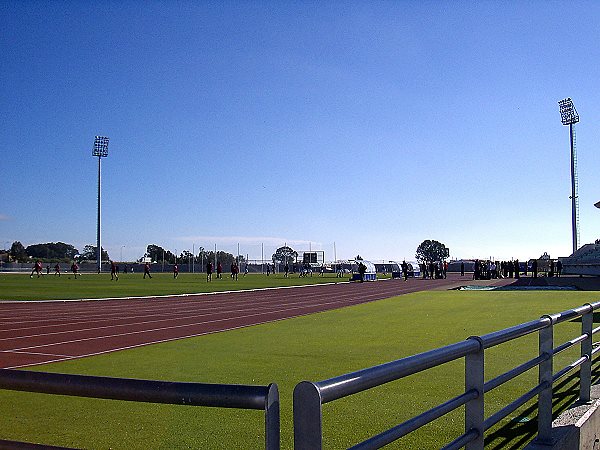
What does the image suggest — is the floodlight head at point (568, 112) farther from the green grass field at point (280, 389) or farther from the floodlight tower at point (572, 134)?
the green grass field at point (280, 389)

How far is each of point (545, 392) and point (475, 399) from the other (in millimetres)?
1943

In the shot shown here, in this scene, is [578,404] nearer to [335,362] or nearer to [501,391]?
[501,391]

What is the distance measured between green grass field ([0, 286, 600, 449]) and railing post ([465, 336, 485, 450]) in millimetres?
2320

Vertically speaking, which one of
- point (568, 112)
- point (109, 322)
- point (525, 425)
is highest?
point (568, 112)

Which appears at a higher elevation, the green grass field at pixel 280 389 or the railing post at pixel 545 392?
the railing post at pixel 545 392

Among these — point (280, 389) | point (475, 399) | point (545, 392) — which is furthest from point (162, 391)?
point (280, 389)

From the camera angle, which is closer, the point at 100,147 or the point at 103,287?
the point at 103,287

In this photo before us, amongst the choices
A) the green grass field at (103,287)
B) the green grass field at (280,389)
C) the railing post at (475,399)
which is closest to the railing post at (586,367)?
the green grass field at (280,389)

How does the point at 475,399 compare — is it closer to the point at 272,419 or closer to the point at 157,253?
the point at 272,419

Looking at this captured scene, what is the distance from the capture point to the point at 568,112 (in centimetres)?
7481

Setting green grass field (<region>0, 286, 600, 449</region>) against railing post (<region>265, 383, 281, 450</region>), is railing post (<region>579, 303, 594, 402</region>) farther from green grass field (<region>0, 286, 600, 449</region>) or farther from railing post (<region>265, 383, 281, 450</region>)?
railing post (<region>265, 383, 281, 450</region>)

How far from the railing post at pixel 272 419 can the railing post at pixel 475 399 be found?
1850mm

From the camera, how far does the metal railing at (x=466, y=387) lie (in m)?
2.01

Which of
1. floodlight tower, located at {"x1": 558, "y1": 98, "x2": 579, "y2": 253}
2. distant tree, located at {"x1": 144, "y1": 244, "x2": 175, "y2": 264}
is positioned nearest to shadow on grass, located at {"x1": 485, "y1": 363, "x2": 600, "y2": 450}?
floodlight tower, located at {"x1": 558, "y1": 98, "x2": 579, "y2": 253}
